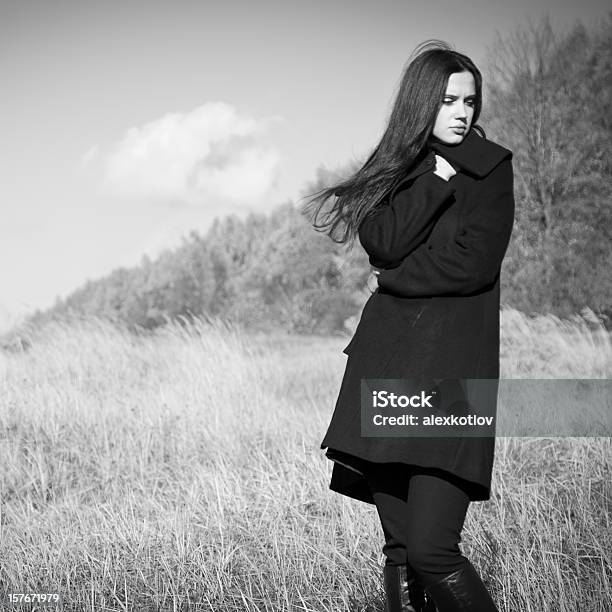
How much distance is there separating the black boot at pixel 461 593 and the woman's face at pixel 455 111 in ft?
3.46

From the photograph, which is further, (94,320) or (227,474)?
(94,320)

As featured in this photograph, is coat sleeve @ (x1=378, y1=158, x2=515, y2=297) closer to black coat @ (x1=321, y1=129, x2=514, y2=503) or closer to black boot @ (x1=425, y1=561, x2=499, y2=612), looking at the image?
black coat @ (x1=321, y1=129, x2=514, y2=503)

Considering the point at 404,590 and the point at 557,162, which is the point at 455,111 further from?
the point at 557,162

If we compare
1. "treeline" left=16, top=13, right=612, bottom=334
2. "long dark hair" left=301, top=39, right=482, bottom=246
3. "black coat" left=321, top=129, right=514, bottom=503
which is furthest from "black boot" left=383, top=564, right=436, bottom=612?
"treeline" left=16, top=13, right=612, bottom=334

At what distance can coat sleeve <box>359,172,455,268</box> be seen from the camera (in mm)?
1717

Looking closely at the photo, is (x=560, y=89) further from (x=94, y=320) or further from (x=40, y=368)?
(x=40, y=368)

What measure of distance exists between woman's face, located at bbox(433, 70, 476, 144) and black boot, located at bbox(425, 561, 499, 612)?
1.06 meters

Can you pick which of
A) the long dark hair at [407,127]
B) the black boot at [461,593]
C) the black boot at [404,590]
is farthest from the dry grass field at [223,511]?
the long dark hair at [407,127]

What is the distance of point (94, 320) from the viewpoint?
8734 mm

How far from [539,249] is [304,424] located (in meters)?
13.4

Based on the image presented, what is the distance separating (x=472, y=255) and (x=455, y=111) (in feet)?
1.37

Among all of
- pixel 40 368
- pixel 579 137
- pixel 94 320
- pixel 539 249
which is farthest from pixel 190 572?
pixel 579 137

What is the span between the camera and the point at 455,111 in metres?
1.83

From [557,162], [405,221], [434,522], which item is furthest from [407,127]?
[557,162]
